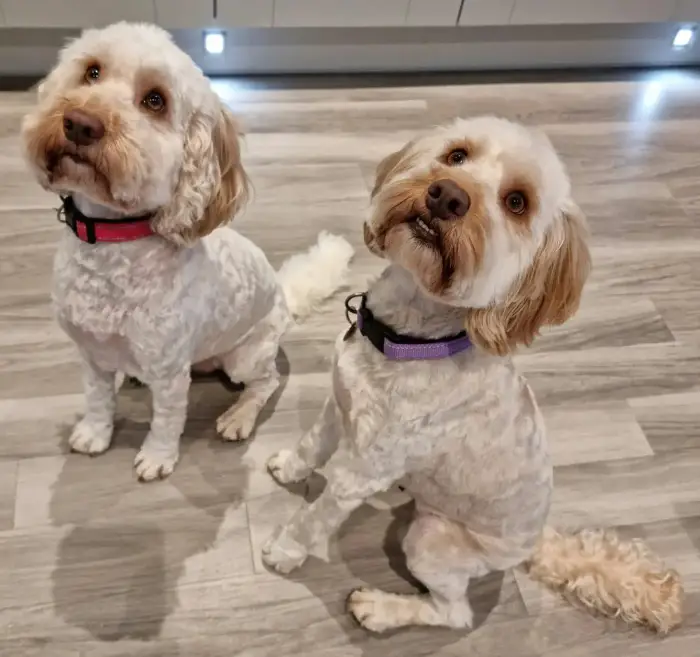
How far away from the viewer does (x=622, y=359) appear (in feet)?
7.92

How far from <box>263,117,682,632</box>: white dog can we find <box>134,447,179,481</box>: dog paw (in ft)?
0.95

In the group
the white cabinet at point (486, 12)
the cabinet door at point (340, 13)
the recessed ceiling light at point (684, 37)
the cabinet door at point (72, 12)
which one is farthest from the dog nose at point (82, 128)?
the recessed ceiling light at point (684, 37)

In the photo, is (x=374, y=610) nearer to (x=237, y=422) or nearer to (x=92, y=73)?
(x=237, y=422)

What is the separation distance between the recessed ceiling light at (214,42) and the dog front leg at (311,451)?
179 cm

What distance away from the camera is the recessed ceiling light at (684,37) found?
3516mm

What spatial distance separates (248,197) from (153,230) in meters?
0.20

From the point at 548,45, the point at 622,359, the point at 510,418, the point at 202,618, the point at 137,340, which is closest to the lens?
the point at 510,418

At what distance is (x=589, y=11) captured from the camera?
10.5 feet

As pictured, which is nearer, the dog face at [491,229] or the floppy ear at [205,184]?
the dog face at [491,229]

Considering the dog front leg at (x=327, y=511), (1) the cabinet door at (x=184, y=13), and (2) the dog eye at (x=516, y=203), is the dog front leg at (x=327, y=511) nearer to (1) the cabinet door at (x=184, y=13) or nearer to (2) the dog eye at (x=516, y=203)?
(2) the dog eye at (x=516, y=203)

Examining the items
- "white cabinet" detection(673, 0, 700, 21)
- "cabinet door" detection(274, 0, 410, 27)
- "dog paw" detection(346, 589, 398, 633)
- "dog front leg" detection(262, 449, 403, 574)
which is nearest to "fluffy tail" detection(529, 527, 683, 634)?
"dog paw" detection(346, 589, 398, 633)

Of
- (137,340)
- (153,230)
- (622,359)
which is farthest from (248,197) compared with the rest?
(622,359)

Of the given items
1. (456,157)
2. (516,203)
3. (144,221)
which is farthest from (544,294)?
(144,221)

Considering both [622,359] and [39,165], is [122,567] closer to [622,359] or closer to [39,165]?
[39,165]
